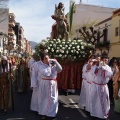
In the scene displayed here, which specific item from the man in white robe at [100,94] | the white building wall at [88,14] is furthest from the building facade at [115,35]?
the man in white robe at [100,94]

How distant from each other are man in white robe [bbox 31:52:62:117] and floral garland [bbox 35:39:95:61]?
2131mm

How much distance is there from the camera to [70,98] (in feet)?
42.1

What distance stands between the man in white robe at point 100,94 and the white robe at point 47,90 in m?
1.04

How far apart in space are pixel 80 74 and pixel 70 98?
81.2 inches

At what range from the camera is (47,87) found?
27.8ft

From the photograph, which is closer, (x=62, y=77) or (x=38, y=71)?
(x=38, y=71)

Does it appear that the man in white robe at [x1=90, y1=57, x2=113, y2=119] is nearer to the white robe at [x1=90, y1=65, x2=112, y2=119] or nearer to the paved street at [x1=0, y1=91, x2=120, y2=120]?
the white robe at [x1=90, y1=65, x2=112, y2=119]

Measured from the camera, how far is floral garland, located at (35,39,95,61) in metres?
10.7

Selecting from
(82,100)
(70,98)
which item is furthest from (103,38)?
(82,100)

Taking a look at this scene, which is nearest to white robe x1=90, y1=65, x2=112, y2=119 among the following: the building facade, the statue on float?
the statue on float

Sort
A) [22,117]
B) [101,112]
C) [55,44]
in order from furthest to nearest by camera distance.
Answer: [55,44]
[22,117]
[101,112]

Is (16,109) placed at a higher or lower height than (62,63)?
lower

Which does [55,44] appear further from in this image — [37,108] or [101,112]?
[101,112]

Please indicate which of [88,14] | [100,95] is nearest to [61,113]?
[100,95]
